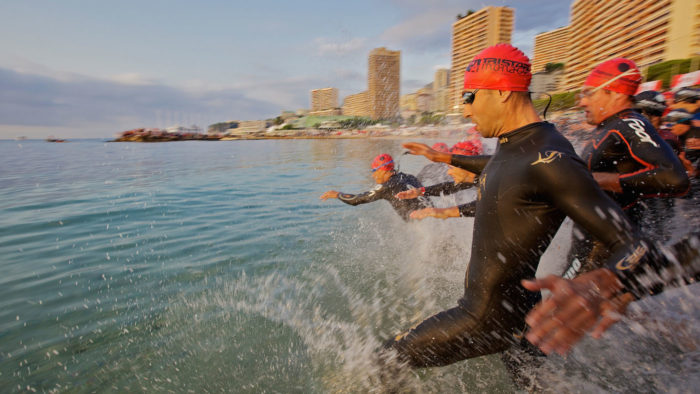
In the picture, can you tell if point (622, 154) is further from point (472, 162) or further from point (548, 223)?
point (548, 223)

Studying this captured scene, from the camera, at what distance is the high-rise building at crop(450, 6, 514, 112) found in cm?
3694

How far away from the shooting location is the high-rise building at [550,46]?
57000mm

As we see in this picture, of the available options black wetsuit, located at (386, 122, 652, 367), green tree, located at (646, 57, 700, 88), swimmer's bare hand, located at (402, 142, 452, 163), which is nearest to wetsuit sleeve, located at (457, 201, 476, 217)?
swimmer's bare hand, located at (402, 142, 452, 163)

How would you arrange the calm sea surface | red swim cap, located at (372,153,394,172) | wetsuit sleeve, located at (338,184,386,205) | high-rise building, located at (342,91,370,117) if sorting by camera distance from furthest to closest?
high-rise building, located at (342,91,370,117) → red swim cap, located at (372,153,394,172) → wetsuit sleeve, located at (338,184,386,205) → the calm sea surface

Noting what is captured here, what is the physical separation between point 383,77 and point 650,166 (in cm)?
2783

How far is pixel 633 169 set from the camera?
296 centimetres

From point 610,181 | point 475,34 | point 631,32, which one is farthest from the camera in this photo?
point 475,34

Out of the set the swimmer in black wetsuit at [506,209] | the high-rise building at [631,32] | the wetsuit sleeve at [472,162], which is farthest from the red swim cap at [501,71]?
the high-rise building at [631,32]

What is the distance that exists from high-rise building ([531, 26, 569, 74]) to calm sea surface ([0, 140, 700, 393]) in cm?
6240

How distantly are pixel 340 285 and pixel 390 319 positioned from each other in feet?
4.16

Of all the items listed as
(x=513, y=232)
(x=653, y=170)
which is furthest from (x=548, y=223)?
(x=653, y=170)

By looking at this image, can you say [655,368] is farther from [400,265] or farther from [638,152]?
[400,265]

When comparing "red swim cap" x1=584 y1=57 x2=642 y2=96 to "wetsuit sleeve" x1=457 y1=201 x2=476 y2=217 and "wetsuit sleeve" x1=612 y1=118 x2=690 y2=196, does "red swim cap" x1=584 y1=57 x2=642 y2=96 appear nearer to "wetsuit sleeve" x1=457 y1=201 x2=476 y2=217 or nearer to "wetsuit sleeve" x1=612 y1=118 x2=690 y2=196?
"wetsuit sleeve" x1=612 y1=118 x2=690 y2=196

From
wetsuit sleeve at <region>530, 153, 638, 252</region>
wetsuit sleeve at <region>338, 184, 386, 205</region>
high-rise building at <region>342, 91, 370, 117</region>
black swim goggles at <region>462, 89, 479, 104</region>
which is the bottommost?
wetsuit sleeve at <region>338, 184, 386, 205</region>
